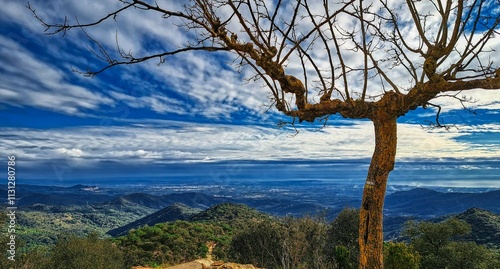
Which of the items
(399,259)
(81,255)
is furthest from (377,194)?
(81,255)

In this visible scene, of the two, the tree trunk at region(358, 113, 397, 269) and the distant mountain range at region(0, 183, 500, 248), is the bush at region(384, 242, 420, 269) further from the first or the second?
the distant mountain range at region(0, 183, 500, 248)

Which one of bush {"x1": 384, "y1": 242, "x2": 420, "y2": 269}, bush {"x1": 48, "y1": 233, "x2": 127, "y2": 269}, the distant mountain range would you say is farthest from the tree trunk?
the distant mountain range

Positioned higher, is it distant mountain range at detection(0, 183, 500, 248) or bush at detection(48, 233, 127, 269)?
bush at detection(48, 233, 127, 269)

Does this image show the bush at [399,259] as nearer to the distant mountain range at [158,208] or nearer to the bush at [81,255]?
the bush at [81,255]

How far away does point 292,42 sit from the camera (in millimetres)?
3594

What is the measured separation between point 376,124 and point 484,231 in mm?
47398

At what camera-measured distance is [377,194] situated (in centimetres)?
380

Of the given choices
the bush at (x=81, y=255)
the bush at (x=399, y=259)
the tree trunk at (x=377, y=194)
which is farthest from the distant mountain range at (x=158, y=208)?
the tree trunk at (x=377, y=194)

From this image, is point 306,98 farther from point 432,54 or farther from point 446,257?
point 446,257

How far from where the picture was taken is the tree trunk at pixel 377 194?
3.70 metres

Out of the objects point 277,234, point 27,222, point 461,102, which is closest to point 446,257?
point 277,234

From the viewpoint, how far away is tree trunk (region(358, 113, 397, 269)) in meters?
3.70

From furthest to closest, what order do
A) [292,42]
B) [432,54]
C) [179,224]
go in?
1. [179,224]
2. [292,42]
3. [432,54]

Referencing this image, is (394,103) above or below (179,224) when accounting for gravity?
above
